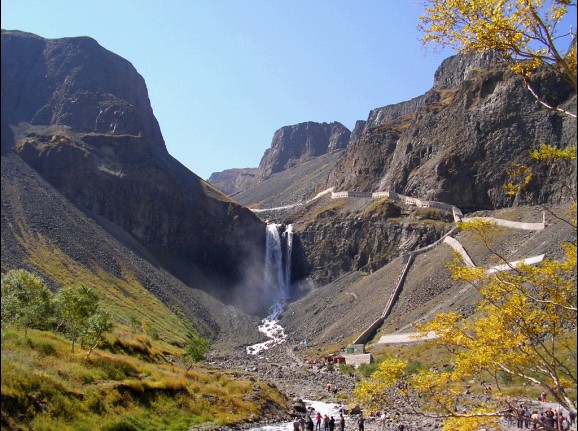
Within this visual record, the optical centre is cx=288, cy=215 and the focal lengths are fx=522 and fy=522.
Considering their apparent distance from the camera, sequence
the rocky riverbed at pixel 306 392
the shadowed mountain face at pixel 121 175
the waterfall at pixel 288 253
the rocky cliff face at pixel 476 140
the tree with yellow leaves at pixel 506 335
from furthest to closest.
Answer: the shadowed mountain face at pixel 121 175, the waterfall at pixel 288 253, the rocky cliff face at pixel 476 140, the rocky riverbed at pixel 306 392, the tree with yellow leaves at pixel 506 335

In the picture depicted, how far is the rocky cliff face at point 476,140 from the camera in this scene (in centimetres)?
10050

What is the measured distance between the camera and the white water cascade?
10432cm

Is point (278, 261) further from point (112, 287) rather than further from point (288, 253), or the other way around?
point (112, 287)

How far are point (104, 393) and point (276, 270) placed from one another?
97918mm

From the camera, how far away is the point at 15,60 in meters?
164

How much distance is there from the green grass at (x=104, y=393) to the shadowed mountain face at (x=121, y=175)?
78.0 meters

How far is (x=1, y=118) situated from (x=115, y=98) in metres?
175

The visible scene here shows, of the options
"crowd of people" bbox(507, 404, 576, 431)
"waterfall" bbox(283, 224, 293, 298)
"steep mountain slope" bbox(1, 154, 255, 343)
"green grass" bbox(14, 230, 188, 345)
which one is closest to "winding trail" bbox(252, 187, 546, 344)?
"waterfall" bbox(283, 224, 293, 298)

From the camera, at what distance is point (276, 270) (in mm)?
125375

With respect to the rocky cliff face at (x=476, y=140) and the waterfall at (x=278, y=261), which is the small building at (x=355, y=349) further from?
the waterfall at (x=278, y=261)

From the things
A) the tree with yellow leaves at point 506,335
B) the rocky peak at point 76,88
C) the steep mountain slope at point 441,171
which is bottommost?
the tree with yellow leaves at point 506,335

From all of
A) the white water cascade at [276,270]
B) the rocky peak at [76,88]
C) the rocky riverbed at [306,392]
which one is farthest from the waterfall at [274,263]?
the rocky peak at [76,88]

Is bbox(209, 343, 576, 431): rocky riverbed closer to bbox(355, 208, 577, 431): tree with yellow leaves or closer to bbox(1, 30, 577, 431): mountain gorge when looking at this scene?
bbox(1, 30, 577, 431): mountain gorge

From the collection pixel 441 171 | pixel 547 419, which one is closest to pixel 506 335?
pixel 547 419
